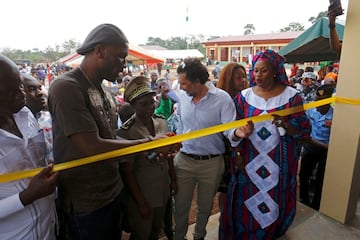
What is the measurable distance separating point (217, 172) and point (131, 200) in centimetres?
82

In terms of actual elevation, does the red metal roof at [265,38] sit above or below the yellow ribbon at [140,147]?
above

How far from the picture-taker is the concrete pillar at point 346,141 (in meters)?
2.16

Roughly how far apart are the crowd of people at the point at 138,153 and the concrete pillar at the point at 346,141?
11.7 inches

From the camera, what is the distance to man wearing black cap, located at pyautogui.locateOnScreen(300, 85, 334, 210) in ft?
10.9

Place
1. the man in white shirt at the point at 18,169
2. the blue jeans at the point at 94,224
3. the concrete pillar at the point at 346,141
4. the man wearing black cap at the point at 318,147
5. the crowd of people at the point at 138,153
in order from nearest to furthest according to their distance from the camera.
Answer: the man in white shirt at the point at 18,169 → the crowd of people at the point at 138,153 → the blue jeans at the point at 94,224 → the concrete pillar at the point at 346,141 → the man wearing black cap at the point at 318,147

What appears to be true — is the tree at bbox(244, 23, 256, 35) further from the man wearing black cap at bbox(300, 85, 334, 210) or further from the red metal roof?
the man wearing black cap at bbox(300, 85, 334, 210)

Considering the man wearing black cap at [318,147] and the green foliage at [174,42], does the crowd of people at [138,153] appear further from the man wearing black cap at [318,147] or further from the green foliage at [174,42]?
the green foliage at [174,42]

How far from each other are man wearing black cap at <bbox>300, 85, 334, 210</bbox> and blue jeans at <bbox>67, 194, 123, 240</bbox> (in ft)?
8.39

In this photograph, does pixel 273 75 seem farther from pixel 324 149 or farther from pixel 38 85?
pixel 38 85

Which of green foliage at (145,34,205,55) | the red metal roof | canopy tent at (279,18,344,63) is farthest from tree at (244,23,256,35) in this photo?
canopy tent at (279,18,344,63)

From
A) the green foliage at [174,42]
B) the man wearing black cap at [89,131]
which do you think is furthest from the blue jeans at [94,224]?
the green foliage at [174,42]

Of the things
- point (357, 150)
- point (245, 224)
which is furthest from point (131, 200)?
point (357, 150)

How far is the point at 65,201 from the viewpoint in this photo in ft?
5.19

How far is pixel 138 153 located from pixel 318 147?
2501 mm
